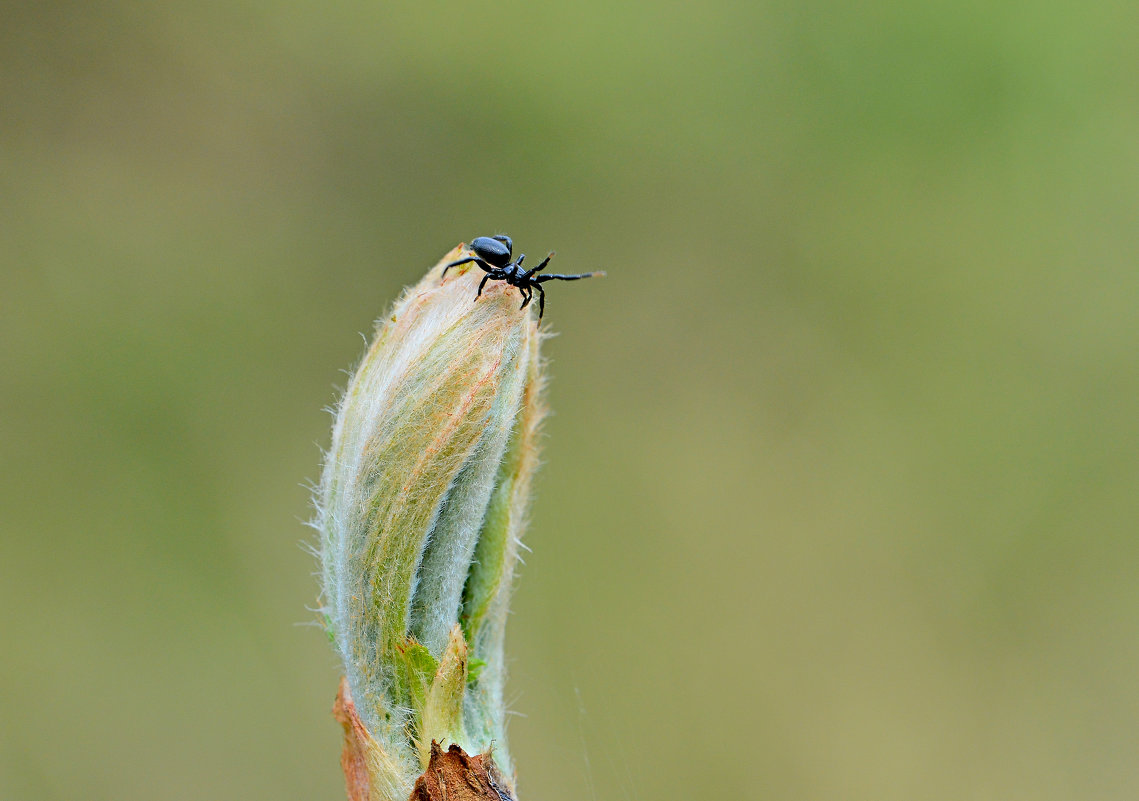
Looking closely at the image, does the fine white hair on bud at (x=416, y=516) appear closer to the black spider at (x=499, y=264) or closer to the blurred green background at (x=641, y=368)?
the black spider at (x=499, y=264)

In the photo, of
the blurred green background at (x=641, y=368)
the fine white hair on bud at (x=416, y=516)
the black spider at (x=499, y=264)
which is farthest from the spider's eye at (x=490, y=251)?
the blurred green background at (x=641, y=368)

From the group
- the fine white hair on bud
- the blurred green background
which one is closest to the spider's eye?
the fine white hair on bud

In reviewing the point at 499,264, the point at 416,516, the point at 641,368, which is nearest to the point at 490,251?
the point at 499,264

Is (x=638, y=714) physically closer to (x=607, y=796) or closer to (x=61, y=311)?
(x=607, y=796)

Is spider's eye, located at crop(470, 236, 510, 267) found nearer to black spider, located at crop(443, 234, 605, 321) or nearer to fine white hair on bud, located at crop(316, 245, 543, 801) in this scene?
black spider, located at crop(443, 234, 605, 321)

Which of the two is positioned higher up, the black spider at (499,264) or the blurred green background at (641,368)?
the blurred green background at (641,368)

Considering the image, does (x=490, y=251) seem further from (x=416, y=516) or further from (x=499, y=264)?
(x=416, y=516)
